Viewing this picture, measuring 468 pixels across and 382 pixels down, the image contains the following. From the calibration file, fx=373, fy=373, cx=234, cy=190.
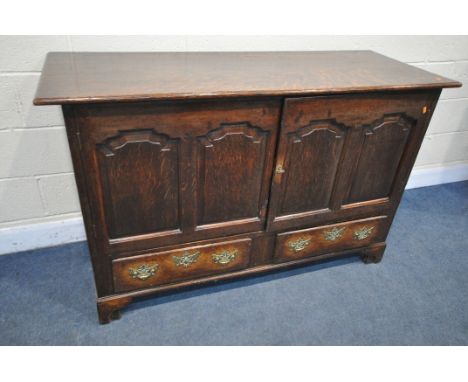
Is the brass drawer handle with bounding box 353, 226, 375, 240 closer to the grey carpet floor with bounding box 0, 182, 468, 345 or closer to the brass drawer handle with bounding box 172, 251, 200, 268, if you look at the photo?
the grey carpet floor with bounding box 0, 182, 468, 345

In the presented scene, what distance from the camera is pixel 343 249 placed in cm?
176

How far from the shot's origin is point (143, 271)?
143 centimetres

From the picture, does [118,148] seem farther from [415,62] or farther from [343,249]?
[415,62]

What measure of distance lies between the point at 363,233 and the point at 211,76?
3.33ft

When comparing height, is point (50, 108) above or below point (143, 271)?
above

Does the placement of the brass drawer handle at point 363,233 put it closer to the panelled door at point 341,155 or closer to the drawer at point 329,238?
the drawer at point 329,238

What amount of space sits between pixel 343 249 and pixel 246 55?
0.98 m

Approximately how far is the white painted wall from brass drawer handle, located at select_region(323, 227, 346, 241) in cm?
85

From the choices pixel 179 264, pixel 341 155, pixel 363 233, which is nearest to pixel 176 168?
pixel 179 264

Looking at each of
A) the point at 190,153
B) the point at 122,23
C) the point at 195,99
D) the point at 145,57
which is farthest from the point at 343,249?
the point at 122,23

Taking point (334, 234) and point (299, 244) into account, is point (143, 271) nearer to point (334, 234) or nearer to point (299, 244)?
point (299, 244)

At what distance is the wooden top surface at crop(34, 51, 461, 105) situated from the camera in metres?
1.07

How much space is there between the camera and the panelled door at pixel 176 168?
1111 mm

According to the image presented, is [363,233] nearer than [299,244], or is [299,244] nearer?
[299,244]
